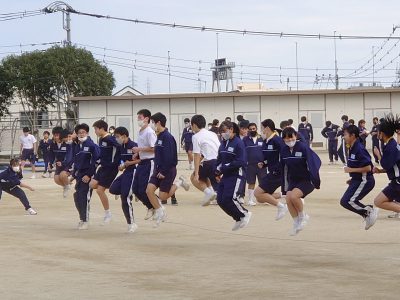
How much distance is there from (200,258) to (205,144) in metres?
7.10

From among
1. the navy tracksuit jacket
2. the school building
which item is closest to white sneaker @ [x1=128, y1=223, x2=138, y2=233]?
the navy tracksuit jacket

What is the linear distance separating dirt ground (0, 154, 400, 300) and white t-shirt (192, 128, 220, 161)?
1.18 m

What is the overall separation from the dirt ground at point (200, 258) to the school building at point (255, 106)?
3312cm

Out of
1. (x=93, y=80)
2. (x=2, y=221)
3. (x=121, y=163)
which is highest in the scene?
(x=93, y=80)

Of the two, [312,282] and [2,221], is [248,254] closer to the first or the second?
[312,282]

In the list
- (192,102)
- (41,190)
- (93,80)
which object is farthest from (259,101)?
(41,190)

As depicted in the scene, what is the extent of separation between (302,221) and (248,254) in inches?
66.1

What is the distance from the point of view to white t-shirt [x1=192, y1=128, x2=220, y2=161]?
1828 cm

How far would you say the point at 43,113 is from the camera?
67438 millimetres

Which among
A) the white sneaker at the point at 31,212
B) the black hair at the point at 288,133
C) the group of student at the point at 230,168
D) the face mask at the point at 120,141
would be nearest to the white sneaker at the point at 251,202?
the group of student at the point at 230,168

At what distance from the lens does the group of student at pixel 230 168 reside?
12.9 meters

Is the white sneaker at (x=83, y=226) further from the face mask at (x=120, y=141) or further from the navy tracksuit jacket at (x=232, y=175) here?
the navy tracksuit jacket at (x=232, y=175)

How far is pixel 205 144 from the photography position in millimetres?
18484

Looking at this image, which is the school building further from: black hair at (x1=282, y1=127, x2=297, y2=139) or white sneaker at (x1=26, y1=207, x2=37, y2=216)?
black hair at (x1=282, y1=127, x2=297, y2=139)
